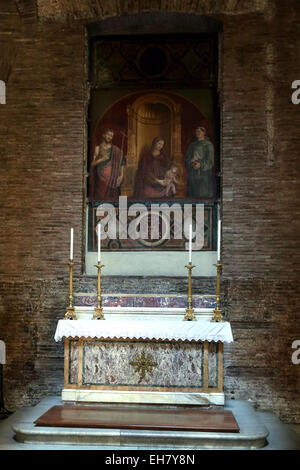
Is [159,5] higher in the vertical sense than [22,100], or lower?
higher

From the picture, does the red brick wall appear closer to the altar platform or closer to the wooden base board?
the wooden base board

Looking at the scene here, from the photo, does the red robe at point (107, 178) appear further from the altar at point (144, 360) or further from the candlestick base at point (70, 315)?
the altar at point (144, 360)

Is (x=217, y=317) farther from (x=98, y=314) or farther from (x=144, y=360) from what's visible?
(x=98, y=314)

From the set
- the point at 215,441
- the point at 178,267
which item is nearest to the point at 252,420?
the point at 215,441

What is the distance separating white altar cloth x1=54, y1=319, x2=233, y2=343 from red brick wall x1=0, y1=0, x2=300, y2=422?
4.74 feet

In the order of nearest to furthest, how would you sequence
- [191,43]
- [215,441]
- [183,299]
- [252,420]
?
1. [215,441]
2. [252,420]
3. [183,299]
4. [191,43]

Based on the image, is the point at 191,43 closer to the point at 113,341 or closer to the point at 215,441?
the point at 113,341

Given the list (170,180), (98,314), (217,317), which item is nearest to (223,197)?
(170,180)

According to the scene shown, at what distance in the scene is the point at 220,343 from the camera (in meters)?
6.53

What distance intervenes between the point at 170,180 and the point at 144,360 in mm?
3119

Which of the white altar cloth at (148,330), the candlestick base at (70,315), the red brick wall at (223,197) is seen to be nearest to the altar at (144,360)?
the white altar cloth at (148,330)

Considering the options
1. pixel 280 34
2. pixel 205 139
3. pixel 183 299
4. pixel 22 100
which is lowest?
pixel 183 299

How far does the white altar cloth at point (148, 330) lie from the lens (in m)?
6.47

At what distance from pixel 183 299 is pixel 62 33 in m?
4.61
